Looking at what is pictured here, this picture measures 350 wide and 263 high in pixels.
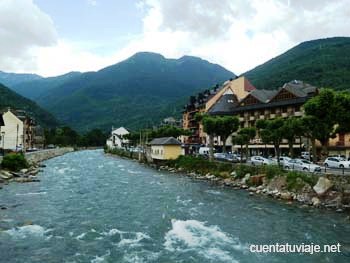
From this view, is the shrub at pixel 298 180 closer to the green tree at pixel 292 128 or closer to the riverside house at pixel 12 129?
the green tree at pixel 292 128

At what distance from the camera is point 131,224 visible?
26031 millimetres

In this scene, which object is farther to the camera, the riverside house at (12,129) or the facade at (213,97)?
the riverside house at (12,129)

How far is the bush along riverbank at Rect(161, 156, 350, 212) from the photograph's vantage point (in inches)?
1287

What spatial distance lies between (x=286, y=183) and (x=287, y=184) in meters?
0.26

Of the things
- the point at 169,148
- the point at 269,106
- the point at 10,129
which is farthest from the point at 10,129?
the point at 269,106

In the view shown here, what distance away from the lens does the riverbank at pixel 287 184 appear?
32656 mm

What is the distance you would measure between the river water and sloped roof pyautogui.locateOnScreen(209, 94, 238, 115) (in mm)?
49471

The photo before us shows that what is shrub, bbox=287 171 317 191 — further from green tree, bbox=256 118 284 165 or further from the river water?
green tree, bbox=256 118 284 165

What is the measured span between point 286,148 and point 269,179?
3140cm

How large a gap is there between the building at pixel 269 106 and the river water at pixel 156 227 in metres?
33.7

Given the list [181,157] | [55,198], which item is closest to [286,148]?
[181,157]

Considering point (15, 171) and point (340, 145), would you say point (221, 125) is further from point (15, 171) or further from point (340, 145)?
point (15, 171)

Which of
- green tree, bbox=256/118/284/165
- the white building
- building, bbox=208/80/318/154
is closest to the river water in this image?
green tree, bbox=256/118/284/165

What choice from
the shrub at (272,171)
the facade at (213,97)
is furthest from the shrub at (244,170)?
the facade at (213,97)
